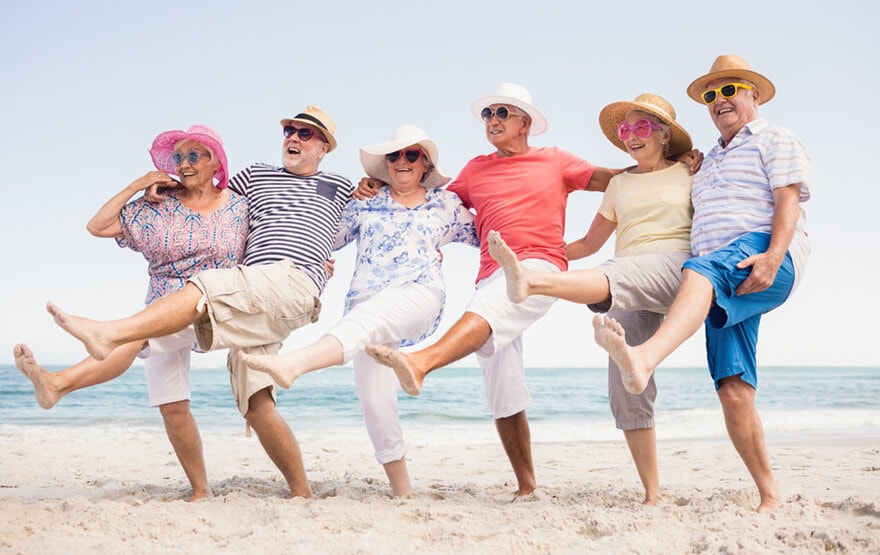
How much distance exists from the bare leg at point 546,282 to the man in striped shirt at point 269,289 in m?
1.33

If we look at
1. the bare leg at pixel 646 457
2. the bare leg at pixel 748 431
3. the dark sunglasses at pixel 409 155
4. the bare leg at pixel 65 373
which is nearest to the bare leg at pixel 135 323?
the bare leg at pixel 65 373

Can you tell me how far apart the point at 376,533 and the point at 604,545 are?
1057 millimetres

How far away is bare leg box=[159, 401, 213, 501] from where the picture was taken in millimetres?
4730

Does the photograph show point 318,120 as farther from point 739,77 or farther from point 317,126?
point 739,77

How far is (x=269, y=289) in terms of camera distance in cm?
422

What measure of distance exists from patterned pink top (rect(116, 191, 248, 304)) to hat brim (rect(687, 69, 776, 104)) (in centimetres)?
283

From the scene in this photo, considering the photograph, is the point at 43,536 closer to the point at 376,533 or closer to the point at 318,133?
the point at 376,533

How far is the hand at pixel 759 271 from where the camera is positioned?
362 cm

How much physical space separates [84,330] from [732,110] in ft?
11.8

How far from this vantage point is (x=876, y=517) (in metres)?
3.60

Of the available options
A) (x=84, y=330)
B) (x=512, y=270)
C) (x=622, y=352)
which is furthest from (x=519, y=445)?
(x=84, y=330)

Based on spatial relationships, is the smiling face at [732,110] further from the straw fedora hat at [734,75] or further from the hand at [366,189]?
the hand at [366,189]

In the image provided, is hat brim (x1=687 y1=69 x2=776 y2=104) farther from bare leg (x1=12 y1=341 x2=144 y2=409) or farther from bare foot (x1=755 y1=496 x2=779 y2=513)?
bare leg (x1=12 y1=341 x2=144 y2=409)

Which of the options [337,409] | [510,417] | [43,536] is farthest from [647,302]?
[337,409]
